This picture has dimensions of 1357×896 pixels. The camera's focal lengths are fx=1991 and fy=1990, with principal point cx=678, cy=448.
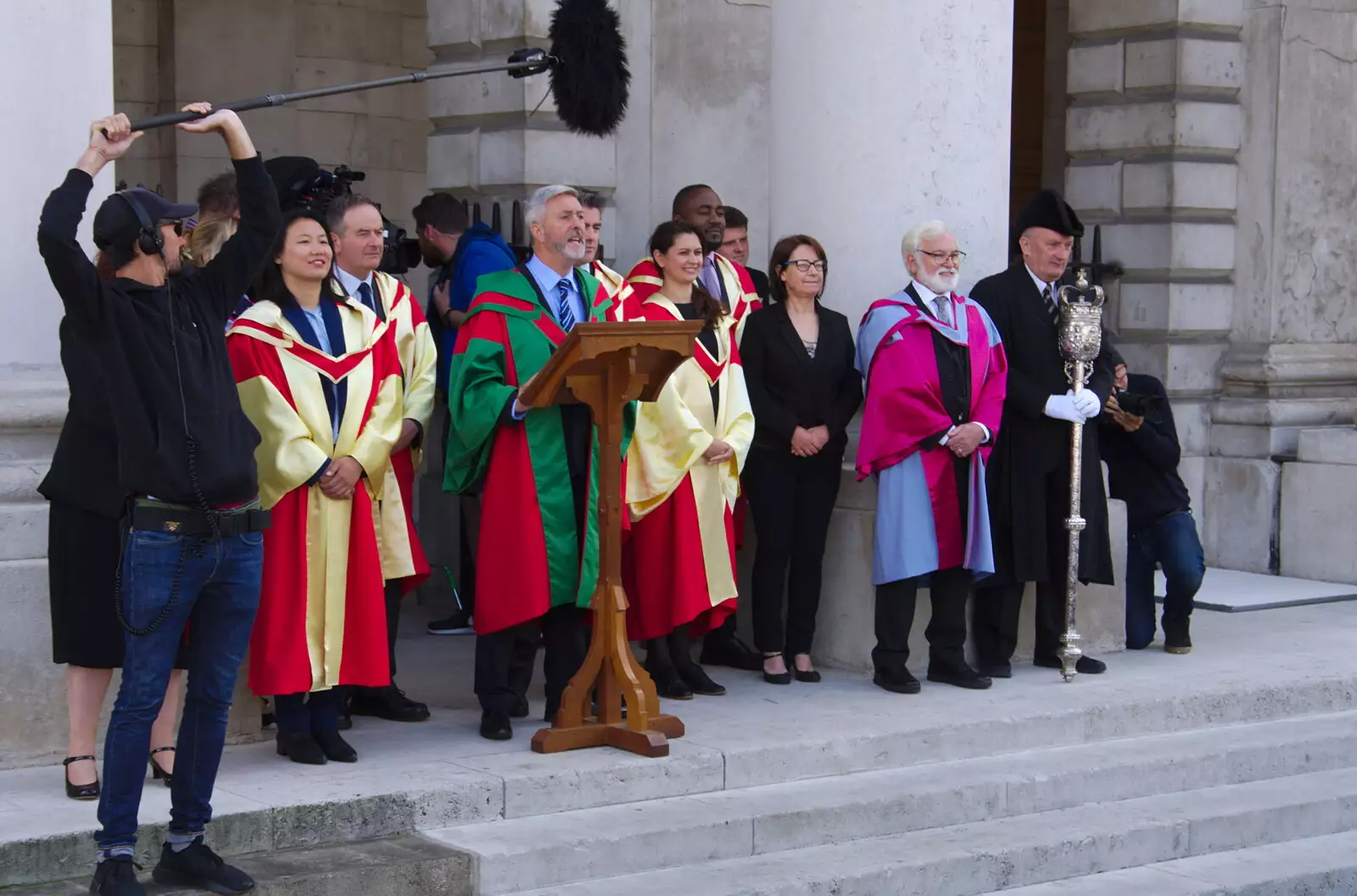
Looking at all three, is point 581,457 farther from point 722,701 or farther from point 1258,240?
point 1258,240

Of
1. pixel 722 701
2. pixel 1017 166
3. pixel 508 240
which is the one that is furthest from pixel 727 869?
pixel 1017 166

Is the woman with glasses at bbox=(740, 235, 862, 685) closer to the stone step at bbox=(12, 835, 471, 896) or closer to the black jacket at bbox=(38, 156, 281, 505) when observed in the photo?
the stone step at bbox=(12, 835, 471, 896)

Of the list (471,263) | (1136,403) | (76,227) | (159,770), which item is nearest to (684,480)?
(471,263)

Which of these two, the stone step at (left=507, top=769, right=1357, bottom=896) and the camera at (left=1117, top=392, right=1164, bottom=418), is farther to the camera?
the camera at (left=1117, top=392, right=1164, bottom=418)

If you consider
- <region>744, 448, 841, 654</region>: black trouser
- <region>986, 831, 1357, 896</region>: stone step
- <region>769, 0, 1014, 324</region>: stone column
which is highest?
<region>769, 0, 1014, 324</region>: stone column

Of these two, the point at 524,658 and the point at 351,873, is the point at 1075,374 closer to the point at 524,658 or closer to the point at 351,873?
the point at 524,658

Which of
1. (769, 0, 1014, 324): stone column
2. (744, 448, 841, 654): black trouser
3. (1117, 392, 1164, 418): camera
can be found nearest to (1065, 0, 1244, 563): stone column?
(1117, 392, 1164, 418): camera

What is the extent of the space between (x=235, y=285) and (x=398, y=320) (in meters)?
1.57

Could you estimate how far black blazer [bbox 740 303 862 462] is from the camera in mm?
7879

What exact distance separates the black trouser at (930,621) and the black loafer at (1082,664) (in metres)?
0.52

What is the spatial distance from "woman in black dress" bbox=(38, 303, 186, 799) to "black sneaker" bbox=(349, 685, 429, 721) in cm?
135

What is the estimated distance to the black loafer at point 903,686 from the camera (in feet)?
25.4

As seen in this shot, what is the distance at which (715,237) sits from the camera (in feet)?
26.9

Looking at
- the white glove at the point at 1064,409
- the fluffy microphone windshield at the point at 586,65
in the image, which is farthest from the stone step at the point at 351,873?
the white glove at the point at 1064,409
